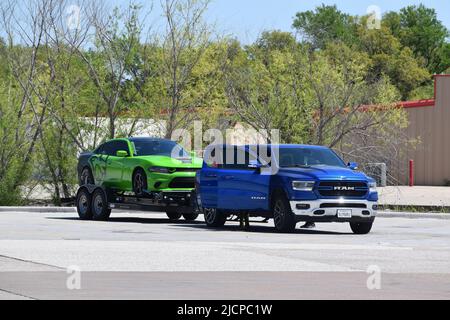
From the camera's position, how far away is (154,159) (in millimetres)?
27844

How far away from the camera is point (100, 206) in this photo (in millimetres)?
28750

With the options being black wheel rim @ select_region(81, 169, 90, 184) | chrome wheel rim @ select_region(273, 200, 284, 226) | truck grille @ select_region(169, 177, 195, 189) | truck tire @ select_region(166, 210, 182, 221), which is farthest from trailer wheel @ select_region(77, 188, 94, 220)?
chrome wheel rim @ select_region(273, 200, 284, 226)

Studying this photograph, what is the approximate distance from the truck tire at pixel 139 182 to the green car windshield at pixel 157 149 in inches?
25.3

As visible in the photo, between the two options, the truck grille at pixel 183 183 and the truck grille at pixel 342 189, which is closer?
the truck grille at pixel 342 189

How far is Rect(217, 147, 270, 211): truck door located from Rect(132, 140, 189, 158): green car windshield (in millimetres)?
3416

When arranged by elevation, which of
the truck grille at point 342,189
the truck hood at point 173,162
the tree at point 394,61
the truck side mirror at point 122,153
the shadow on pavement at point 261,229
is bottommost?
the shadow on pavement at point 261,229

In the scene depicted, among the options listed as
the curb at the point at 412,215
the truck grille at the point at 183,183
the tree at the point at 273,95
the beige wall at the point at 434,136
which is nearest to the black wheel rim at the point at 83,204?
the truck grille at the point at 183,183

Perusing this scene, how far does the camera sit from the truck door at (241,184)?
79.8 feet

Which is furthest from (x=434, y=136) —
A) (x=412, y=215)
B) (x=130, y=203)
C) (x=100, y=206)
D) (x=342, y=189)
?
(x=342, y=189)

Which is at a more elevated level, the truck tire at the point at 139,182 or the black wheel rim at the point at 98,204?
the truck tire at the point at 139,182

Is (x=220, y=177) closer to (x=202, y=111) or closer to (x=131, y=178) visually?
(x=131, y=178)

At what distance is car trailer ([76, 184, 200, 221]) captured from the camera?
27.2 meters

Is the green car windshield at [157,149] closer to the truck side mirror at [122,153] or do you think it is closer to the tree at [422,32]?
the truck side mirror at [122,153]
